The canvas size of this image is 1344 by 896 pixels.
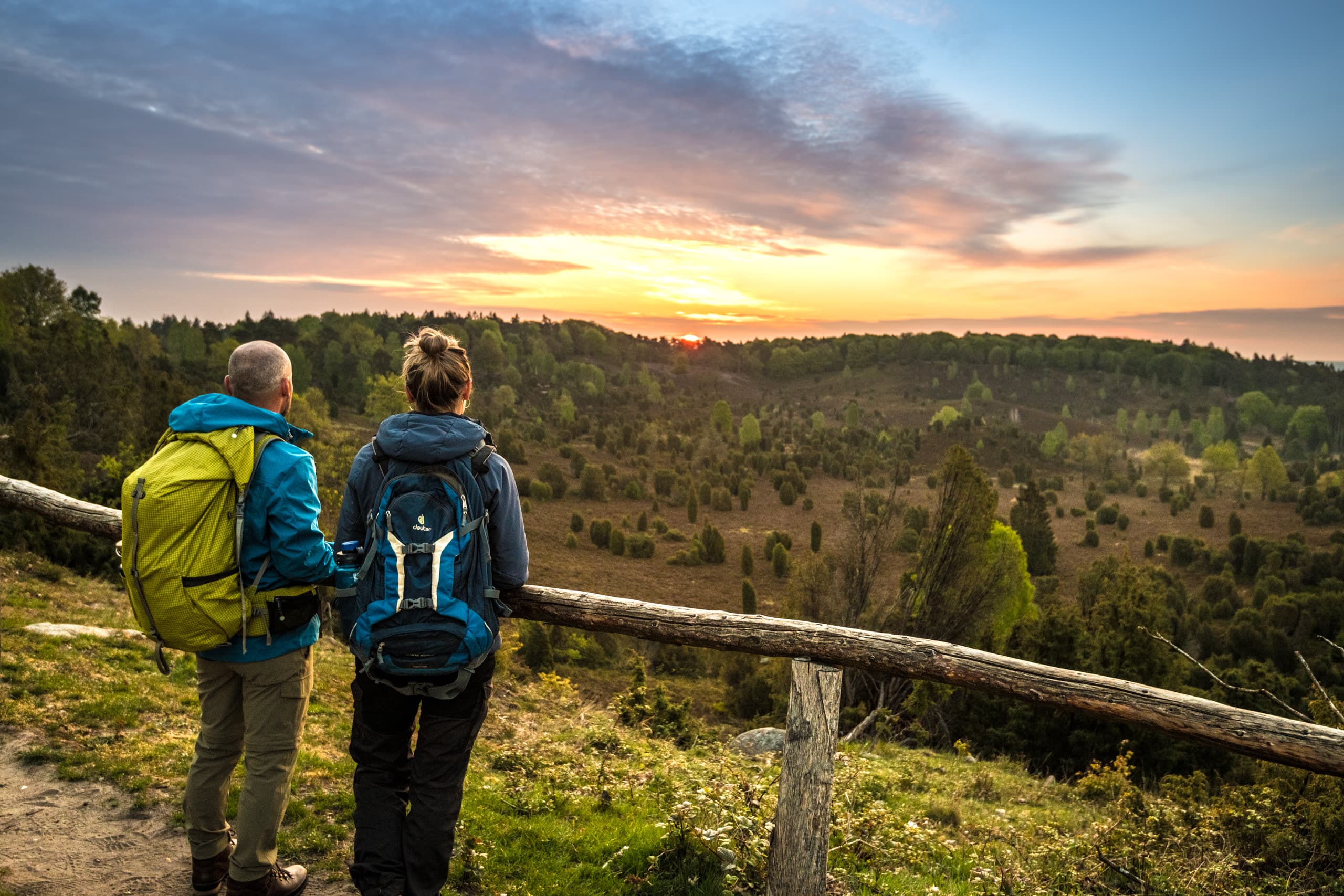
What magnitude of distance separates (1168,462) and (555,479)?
182 ft

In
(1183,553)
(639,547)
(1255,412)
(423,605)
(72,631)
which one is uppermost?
(1255,412)

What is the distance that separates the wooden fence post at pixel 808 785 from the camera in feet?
10.7

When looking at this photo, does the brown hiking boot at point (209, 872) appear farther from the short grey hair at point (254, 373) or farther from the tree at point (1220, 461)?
the tree at point (1220, 461)

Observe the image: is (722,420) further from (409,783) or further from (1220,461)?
(409,783)

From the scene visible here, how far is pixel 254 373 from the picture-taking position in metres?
2.96

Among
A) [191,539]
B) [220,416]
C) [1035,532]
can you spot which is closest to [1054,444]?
[1035,532]

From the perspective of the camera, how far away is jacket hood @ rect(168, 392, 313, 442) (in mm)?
2846

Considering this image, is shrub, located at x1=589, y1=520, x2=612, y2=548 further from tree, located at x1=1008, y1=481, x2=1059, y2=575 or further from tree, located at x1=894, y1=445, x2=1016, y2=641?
tree, located at x1=894, y1=445, x2=1016, y2=641

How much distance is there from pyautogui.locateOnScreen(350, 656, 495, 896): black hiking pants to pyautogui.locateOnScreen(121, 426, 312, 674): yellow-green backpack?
1.93 feet

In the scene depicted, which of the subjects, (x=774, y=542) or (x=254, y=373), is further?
(x=774, y=542)

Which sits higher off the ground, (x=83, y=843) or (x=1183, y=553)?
(x=83, y=843)

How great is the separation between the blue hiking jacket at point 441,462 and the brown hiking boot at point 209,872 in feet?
5.16

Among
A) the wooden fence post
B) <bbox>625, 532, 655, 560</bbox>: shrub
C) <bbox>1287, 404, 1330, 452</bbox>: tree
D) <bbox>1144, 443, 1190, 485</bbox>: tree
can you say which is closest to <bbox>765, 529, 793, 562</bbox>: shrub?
<bbox>625, 532, 655, 560</bbox>: shrub

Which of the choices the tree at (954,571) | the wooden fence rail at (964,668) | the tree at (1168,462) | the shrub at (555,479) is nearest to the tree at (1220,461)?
the tree at (1168,462)
